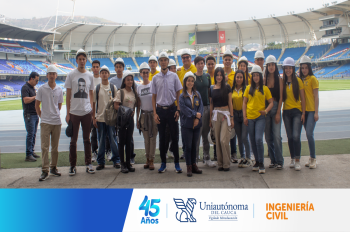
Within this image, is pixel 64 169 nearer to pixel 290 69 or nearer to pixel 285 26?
pixel 290 69

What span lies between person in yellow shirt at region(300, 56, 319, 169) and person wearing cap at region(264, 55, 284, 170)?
405 mm

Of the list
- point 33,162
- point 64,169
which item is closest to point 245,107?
point 64,169

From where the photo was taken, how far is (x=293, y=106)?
13.0 feet

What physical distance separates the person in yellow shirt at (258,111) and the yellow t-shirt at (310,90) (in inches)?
23.9

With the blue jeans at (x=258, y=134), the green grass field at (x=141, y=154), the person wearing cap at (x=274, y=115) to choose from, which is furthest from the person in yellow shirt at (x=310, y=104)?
the blue jeans at (x=258, y=134)

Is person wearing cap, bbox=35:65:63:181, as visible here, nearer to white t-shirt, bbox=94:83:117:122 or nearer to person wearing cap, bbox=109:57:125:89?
white t-shirt, bbox=94:83:117:122

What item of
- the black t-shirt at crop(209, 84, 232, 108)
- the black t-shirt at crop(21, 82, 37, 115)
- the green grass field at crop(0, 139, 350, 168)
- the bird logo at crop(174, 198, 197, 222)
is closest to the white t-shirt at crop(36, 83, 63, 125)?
the green grass field at crop(0, 139, 350, 168)

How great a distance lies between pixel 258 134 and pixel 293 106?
73cm

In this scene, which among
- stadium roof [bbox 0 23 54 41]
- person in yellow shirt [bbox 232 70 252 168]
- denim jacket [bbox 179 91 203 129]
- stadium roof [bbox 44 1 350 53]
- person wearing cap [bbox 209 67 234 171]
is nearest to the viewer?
denim jacket [bbox 179 91 203 129]

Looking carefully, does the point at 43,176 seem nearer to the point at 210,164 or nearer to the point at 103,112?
the point at 103,112

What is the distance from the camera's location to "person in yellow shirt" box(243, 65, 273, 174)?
12.8 feet

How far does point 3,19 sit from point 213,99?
45.1 metres

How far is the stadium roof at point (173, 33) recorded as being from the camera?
4456 centimetres

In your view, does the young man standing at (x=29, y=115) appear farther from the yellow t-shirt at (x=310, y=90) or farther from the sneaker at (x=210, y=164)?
the yellow t-shirt at (x=310, y=90)
